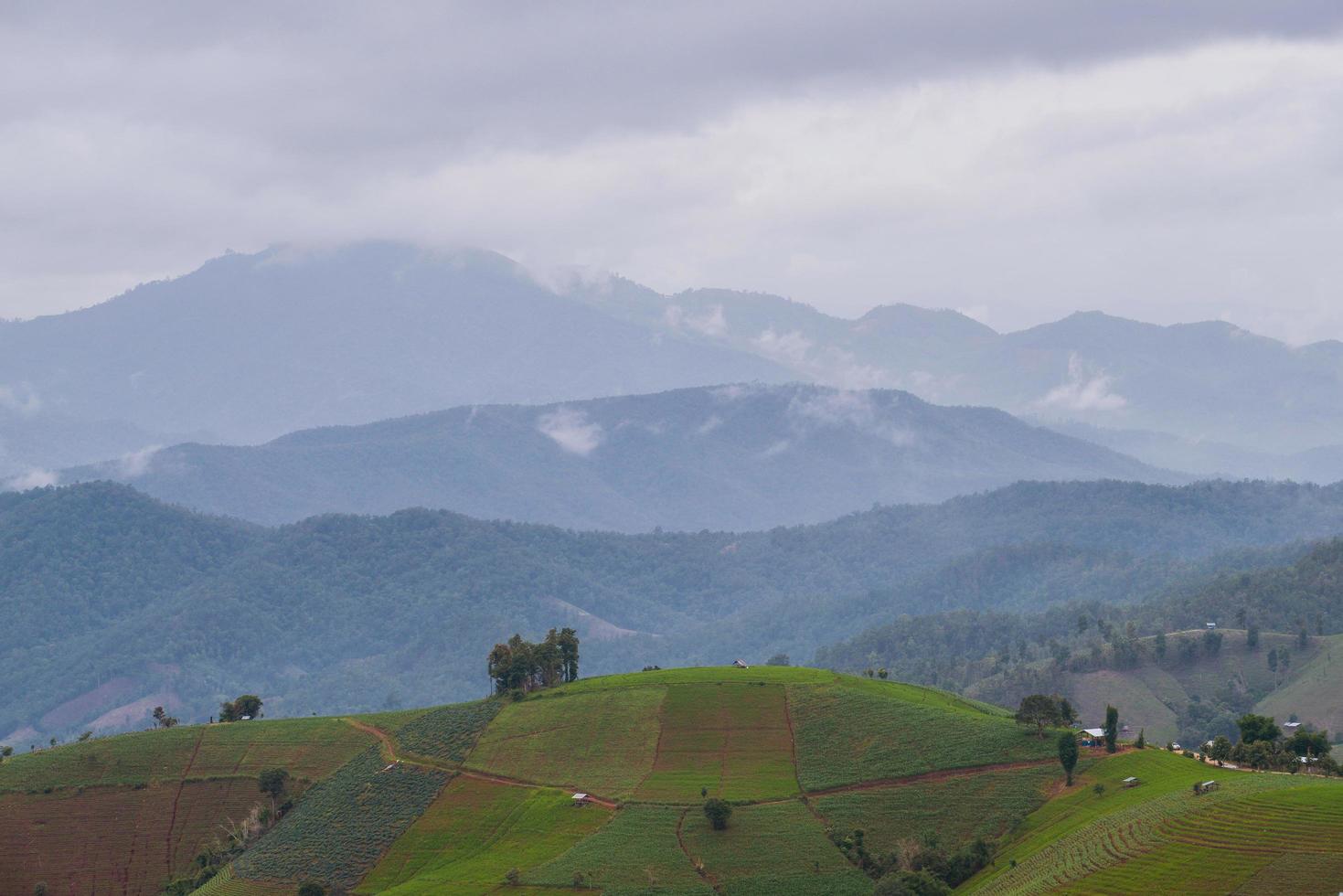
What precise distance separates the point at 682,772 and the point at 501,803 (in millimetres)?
17773

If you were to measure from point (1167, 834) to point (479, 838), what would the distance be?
63.8 meters

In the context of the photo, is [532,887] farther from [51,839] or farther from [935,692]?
[935,692]

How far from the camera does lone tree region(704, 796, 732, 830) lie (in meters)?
141

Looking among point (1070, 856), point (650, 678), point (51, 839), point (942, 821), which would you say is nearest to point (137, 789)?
point (51, 839)

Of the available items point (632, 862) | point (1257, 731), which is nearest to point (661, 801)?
point (632, 862)

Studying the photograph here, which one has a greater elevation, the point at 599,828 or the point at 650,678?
the point at 650,678

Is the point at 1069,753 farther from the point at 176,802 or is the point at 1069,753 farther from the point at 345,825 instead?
the point at 176,802

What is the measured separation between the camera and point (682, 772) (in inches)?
6191

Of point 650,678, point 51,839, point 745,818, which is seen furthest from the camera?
point 650,678

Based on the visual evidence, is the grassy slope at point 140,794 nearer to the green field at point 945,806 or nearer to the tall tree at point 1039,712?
the green field at point 945,806

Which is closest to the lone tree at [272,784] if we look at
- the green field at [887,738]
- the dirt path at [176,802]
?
the dirt path at [176,802]

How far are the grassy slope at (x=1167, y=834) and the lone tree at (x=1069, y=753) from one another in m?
2.79

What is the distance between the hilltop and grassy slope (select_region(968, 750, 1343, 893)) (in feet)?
22.9

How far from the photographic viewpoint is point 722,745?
164 metres
